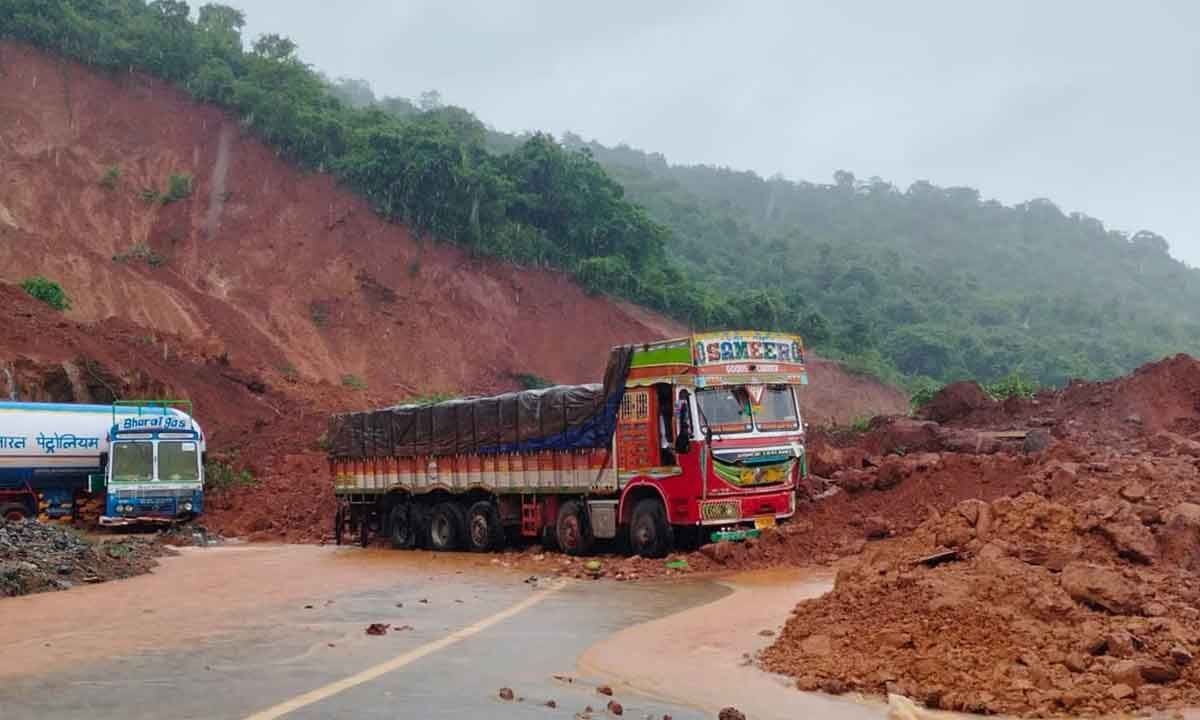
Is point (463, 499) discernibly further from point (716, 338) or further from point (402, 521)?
point (716, 338)

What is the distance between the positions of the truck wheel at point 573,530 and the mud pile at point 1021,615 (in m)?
7.56

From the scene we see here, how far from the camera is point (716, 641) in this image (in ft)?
33.3

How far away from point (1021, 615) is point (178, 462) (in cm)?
2427

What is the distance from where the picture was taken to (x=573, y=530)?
18266 millimetres

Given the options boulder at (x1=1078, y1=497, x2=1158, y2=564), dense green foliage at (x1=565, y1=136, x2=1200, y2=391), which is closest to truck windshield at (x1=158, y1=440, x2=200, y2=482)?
boulder at (x1=1078, y1=497, x2=1158, y2=564)

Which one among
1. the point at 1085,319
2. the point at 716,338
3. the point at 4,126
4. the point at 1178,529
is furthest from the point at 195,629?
the point at 1085,319

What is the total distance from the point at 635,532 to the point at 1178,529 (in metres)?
8.58

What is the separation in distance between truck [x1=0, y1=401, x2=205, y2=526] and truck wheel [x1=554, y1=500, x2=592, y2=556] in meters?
13.5

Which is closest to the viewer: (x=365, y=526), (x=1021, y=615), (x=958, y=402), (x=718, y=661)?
(x=1021, y=615)

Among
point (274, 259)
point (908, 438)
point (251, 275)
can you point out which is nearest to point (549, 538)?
point (908, 438)

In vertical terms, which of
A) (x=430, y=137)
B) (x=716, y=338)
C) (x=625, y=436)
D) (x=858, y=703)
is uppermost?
(x=430, y=137)

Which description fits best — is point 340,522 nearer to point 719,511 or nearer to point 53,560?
point 53,560

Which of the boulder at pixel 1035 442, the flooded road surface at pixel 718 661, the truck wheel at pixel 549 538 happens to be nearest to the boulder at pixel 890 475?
the boulder at pixel 1035 442

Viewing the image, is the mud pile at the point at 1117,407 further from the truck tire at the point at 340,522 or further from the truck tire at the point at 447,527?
the truck tire at the point at 340,522
